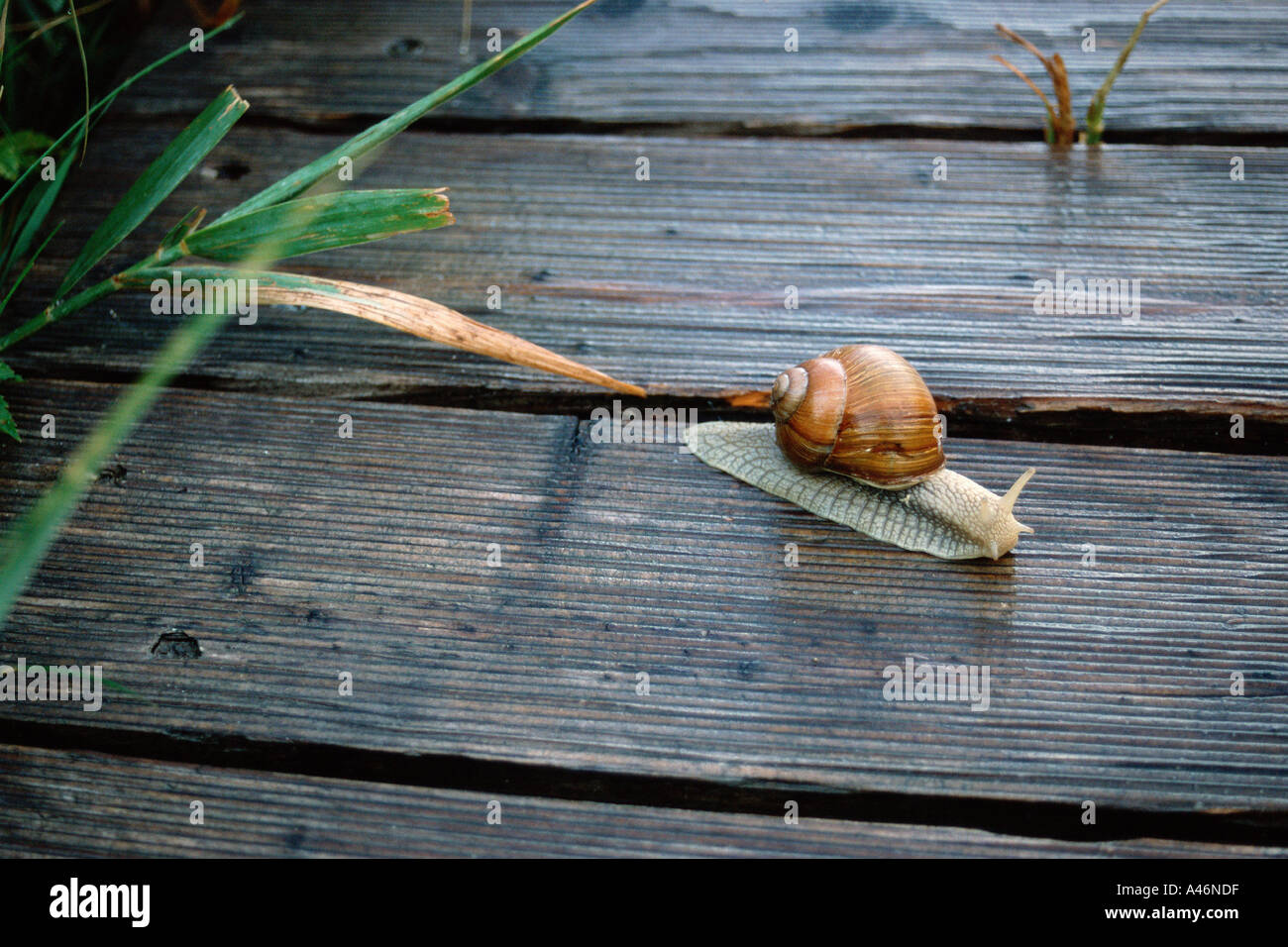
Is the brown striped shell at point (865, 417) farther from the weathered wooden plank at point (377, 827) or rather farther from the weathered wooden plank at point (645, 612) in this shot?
the weathered wooden plank at point (377, 827)

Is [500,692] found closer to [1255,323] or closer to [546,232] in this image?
[546,232]

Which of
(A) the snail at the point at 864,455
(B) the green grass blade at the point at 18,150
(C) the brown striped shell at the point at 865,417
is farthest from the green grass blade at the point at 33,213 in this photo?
(C) the brown striped shell at the point at 865,417

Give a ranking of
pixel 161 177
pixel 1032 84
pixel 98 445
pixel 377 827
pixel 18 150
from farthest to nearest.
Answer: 1. pixel 1032 84
2. pixel 18 150
3. pixel 161 177
4. pixel 98 445
5. pixel 377 827

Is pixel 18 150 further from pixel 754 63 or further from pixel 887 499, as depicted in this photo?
pixel 887 499

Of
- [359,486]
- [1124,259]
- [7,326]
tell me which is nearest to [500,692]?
[359,486]

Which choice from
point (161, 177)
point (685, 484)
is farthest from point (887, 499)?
point (161, 177)

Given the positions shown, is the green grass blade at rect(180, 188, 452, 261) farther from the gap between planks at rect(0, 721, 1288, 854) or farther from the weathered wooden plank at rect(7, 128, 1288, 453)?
the gap between planks at rect(0, 721, 1288, 854)
